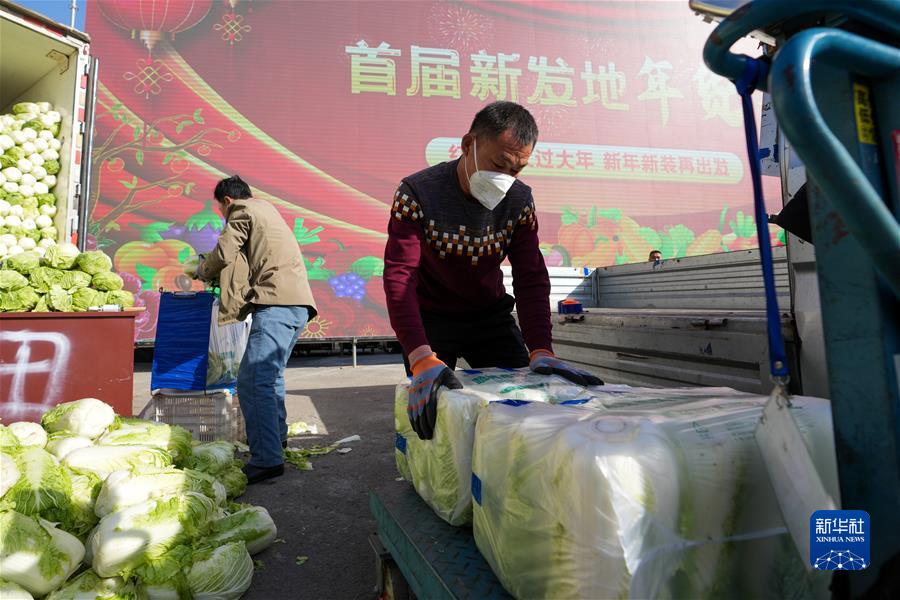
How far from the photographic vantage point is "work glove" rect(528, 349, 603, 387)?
1.86 m

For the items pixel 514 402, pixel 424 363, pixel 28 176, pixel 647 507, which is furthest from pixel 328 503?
→ pixel 28 176

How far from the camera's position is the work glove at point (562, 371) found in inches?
73.4

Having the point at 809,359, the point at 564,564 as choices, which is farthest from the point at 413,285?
the point at 809,359

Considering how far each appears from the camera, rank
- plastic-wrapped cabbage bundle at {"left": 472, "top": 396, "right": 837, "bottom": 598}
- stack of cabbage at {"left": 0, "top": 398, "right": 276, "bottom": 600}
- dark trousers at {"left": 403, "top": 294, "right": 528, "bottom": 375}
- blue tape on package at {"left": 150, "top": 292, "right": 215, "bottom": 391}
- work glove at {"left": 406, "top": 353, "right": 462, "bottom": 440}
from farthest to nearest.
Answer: blue tape on package at {"left": 150, "top": 292, "right": 215, "bottom": 391} → dark trousers at {"left": 403, "top": 294, "right": 528, "bottom": 375} → stack of cabbage at {"left": 0, "top": 398, "right": 276, "bottom": 600} → work glove at {"left": 406, "top": 353, "right": 462, "bottom": 440} → plastic-wrapped cabbage bundle at {"left": 472, "top": 396, "right": 837, "bottom": 598}

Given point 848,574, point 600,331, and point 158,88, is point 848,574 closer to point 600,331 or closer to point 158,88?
point 600,331

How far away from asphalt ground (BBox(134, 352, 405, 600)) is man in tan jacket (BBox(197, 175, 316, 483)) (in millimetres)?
368

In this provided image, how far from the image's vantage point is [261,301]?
370 centimetres

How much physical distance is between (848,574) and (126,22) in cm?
1307

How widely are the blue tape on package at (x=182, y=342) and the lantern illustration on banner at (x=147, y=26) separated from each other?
7.74 m

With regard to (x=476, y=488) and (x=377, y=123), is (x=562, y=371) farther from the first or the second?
(x=377, y=123)

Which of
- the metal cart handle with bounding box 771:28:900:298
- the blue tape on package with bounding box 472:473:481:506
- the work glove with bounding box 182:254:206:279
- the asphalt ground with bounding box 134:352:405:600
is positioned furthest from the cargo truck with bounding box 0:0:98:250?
the metal cart handle with bounding box 771:28:900:298

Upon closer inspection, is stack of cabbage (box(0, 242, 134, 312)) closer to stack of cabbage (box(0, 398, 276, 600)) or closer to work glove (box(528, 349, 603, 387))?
stack of cabbage (box(0, 398, 276, 600))

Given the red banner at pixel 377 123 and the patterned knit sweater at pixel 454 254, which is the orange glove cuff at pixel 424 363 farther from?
the red banner at pixel 377 123

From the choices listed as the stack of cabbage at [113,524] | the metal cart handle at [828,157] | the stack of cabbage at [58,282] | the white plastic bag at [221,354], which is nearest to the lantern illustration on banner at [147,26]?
the stack of cabbage at [58,282]
